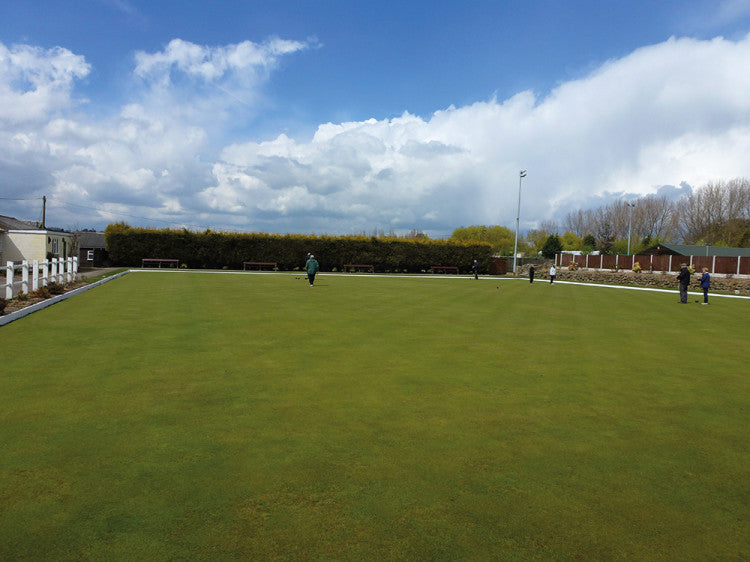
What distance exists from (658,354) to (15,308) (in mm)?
14484

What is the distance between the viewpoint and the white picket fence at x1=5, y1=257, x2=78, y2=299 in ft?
44.0

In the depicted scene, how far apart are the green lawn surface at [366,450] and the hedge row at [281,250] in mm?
33761

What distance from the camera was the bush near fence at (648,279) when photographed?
1210 inches

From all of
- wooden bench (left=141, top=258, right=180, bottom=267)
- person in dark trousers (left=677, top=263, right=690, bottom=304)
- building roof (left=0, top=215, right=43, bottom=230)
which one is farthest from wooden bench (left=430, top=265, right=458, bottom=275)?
building roof (left=0, top=215, right=43, bottom=230)

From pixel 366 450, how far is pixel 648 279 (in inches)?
1497

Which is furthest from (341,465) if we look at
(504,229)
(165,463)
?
(504,229)

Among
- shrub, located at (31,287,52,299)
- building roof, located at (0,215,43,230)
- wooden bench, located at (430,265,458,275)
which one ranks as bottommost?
shrub, located at (31,287,52,299)

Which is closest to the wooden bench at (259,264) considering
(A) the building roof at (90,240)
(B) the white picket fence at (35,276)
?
(B) the white picket fence at (35,276)

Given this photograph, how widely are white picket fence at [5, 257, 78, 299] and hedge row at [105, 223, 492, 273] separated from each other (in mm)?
18852

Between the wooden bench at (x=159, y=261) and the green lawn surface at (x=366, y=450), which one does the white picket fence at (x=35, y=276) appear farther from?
the wooden bench at (x=159, y=261)

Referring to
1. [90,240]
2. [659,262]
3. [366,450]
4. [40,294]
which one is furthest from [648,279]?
[90,240]

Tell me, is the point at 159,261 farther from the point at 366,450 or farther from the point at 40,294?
the point at 366,450

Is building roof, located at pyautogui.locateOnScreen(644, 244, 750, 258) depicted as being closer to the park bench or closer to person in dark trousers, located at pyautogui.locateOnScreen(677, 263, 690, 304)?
the park bench

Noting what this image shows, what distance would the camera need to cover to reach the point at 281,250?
43.5 m
